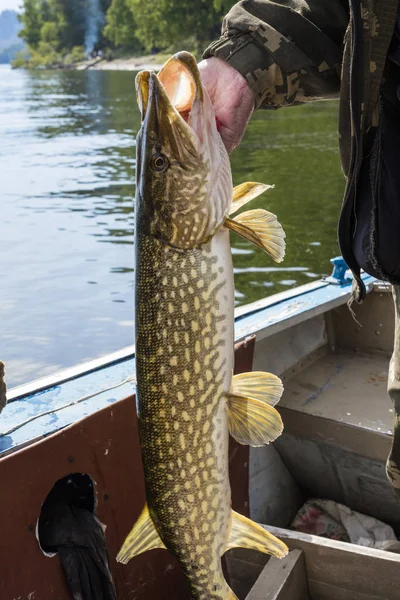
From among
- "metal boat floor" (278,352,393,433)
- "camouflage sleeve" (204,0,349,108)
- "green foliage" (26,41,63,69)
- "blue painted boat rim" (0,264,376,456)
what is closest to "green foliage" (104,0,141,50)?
"green foliage" (26,41,63,69)

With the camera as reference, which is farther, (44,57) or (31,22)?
(31,22)

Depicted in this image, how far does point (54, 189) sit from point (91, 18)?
10241cm

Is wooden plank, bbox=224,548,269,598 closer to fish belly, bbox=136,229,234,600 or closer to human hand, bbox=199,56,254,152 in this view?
fish belly, bbox=136,229,234,600

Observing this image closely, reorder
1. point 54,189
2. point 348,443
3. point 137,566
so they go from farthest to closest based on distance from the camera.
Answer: point 54,189 < point 348,443 < point 137,566

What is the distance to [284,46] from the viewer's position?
7.45ft

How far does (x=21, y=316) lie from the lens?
9.39 m

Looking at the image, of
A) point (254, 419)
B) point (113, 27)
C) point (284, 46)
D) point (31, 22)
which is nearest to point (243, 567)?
point (254, 419)

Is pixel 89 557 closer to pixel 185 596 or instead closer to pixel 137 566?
pixel 137 566

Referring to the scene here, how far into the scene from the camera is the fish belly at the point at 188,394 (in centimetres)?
194

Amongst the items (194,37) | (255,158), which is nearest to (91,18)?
(194,37)

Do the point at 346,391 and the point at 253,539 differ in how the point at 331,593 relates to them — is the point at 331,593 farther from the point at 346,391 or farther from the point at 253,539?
the point at 346,391

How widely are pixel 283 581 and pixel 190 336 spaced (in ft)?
4.05

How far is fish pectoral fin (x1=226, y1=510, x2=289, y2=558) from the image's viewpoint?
81.5 inches

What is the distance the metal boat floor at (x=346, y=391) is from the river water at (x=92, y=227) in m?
4.08
